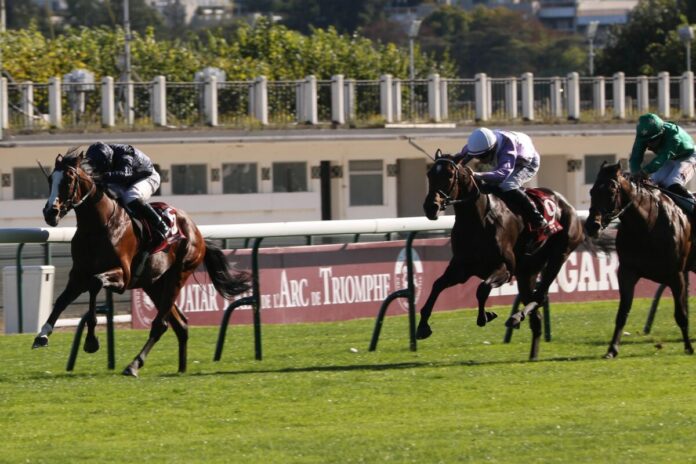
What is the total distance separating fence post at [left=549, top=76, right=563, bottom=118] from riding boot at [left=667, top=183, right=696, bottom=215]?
27.5 meters

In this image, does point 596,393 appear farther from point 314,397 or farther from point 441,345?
point 441,345

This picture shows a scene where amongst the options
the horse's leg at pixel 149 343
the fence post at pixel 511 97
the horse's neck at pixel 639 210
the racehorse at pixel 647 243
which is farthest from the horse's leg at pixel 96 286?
the fence post at pixel 511 97

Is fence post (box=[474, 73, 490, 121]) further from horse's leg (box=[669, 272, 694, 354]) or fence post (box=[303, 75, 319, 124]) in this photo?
horse's leg (box=[669, 272, 694, 354])

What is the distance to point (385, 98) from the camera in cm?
3831

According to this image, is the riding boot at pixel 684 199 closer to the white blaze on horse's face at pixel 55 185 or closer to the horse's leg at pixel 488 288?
the horse's leg at pixel 488 288

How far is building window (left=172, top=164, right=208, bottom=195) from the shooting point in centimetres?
3909

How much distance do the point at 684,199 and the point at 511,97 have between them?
88.9ft

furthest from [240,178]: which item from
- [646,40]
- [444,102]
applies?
[646,40]

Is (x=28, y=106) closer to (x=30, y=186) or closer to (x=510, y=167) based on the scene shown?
(x=30, y=186)

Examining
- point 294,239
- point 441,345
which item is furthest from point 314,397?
point 294,239

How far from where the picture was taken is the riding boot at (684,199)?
12.8m

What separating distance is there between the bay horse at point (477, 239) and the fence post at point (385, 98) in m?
25.2

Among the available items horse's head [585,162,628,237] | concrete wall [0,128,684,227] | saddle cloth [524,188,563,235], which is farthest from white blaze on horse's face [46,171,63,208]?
concrete wall [0,128,684,227]

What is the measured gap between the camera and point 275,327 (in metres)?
16.3
